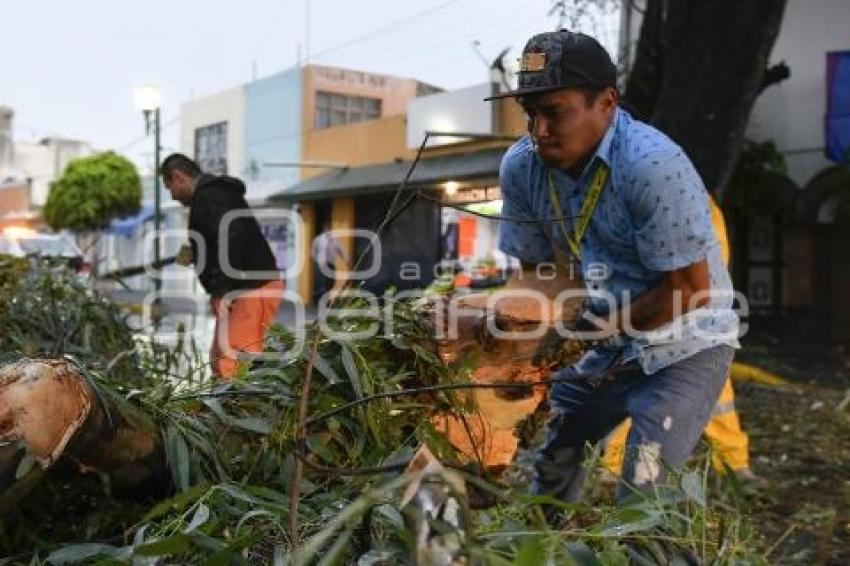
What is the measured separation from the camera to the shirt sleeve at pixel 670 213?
2592 millimetres

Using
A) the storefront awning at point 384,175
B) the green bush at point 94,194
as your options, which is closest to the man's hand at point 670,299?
the storefront awning at point 384,175

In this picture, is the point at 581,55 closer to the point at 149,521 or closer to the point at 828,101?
the point at 149,521

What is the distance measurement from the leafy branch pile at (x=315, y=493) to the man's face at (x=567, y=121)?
2.13 ft

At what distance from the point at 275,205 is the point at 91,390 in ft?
81.8

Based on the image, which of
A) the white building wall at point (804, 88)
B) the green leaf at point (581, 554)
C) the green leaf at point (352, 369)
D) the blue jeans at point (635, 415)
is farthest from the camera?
the white building wall at point (804, 88)

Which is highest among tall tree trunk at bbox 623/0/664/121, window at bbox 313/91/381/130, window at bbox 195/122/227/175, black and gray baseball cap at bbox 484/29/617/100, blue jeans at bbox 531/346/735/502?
window at bbox 313/91/381/130

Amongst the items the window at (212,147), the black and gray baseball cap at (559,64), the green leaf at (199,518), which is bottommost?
the green leaf at (199,518)

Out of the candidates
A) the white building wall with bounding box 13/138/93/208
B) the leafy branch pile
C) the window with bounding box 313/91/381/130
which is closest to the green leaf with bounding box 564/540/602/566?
the leafy branch pile

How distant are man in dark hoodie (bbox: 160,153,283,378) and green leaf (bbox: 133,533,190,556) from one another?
417 cm

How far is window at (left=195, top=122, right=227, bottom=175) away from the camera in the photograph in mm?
30719

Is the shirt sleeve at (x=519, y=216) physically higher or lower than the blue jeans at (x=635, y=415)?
higher

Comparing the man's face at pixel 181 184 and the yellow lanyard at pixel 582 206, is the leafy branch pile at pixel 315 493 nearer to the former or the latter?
the yellow lanyard at pixel 582 206

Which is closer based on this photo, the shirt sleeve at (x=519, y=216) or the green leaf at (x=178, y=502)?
the green leaf at (x=178, y=502)

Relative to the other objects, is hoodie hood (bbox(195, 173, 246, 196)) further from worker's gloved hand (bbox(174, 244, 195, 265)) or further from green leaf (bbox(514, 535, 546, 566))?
green leaf (bbox(514, 535, 546, 566))
